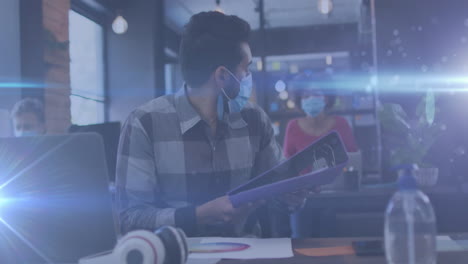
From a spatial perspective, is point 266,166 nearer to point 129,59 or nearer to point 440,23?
point 440,23

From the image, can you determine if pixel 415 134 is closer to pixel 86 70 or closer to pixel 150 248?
pixel 150 248

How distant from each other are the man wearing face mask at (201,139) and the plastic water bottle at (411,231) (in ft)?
1.75

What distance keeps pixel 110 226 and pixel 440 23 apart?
254 cm

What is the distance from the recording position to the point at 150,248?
85 cm

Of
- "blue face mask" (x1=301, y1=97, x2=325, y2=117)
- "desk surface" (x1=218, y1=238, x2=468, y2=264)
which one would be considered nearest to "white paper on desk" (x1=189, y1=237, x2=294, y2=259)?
"desk surface" (x1=218, y1=238, x2=468, y2=264)

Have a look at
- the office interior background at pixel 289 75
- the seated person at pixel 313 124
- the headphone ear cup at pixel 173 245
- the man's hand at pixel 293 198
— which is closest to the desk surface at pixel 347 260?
the headphone ear cup at pixel 173 245

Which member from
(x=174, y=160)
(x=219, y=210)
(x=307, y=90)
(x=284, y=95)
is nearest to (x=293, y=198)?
(x=219, y=210)

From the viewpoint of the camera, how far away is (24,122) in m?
3.09

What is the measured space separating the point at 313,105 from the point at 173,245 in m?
2.67

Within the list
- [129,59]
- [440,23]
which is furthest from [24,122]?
[129,59]

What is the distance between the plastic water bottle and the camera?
35.0 inches

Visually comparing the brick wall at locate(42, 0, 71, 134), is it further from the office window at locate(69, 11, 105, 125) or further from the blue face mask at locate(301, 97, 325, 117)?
the blue face mask at locate(301, 97, 325, 117)

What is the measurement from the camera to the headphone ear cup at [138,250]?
2.76 feet

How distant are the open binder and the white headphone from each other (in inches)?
11.5
